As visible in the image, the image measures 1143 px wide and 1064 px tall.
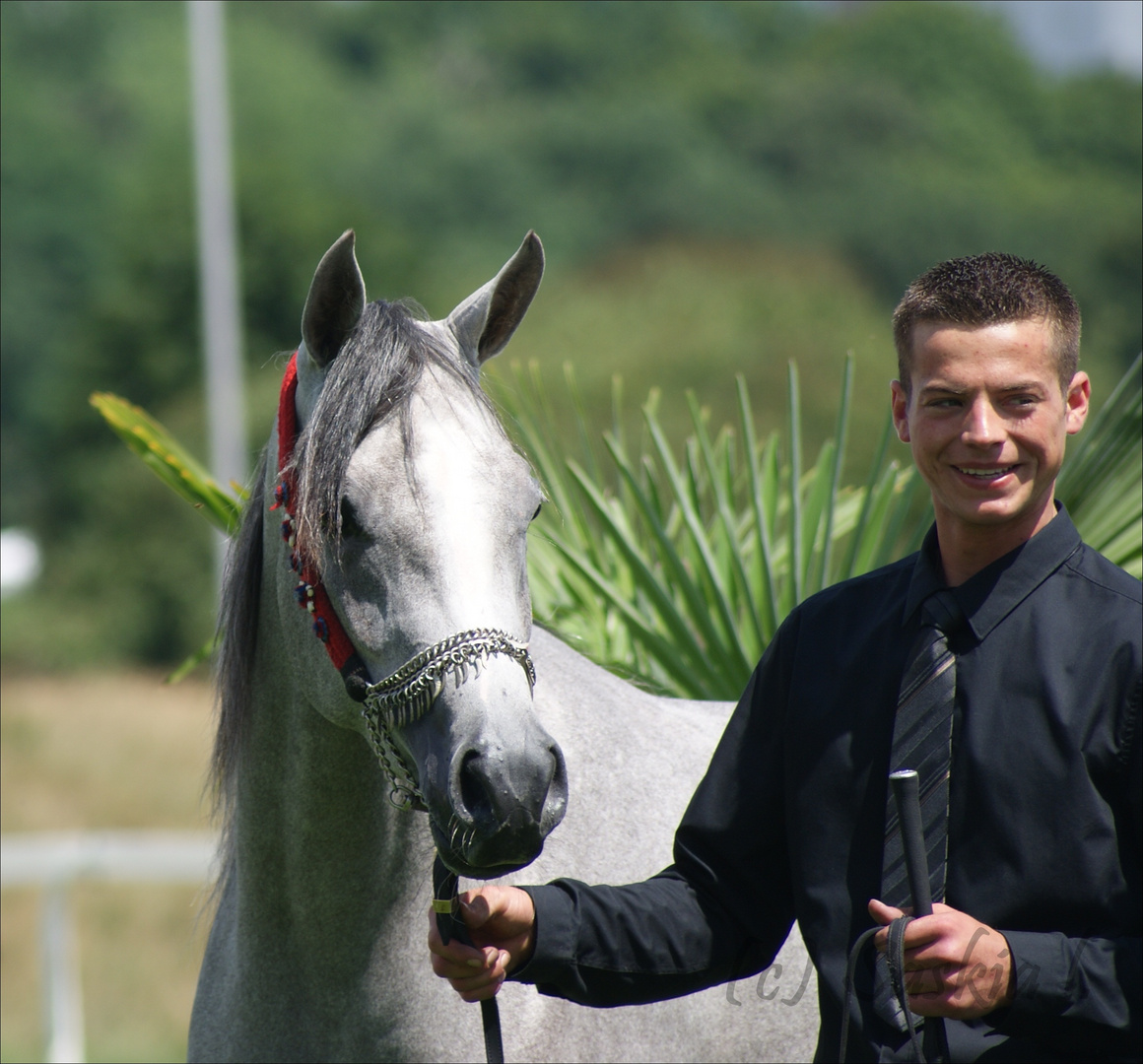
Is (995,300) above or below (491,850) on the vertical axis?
above

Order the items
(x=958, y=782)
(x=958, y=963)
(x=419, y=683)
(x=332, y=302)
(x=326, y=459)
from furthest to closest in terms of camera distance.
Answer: (x=332, y=302)
(x=326, y=459)
(x=419, y=683)
(x=958, y=782)
(x=958, y=963)

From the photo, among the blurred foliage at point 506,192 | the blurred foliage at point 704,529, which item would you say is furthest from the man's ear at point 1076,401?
the blurred foliage at point 506,192

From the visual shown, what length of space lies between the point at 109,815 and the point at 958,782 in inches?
500

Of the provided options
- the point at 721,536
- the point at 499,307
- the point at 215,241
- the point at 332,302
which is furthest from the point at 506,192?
the point at 332,302

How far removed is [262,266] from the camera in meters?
29.6

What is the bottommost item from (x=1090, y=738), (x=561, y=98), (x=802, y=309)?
(x=1090, y=738)

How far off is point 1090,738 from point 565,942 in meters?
0.77

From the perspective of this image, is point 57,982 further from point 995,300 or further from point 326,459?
point 995,300

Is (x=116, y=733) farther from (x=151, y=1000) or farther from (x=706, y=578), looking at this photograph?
(x=706, y=578)

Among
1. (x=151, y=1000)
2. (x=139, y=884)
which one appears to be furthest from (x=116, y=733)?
(x=151, y=1000)

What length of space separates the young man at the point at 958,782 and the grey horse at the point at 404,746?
0.75 feet

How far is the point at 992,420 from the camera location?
184 cm

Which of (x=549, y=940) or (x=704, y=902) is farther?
(x=704, y=902)

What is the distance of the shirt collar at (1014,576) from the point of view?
6.11 feet
